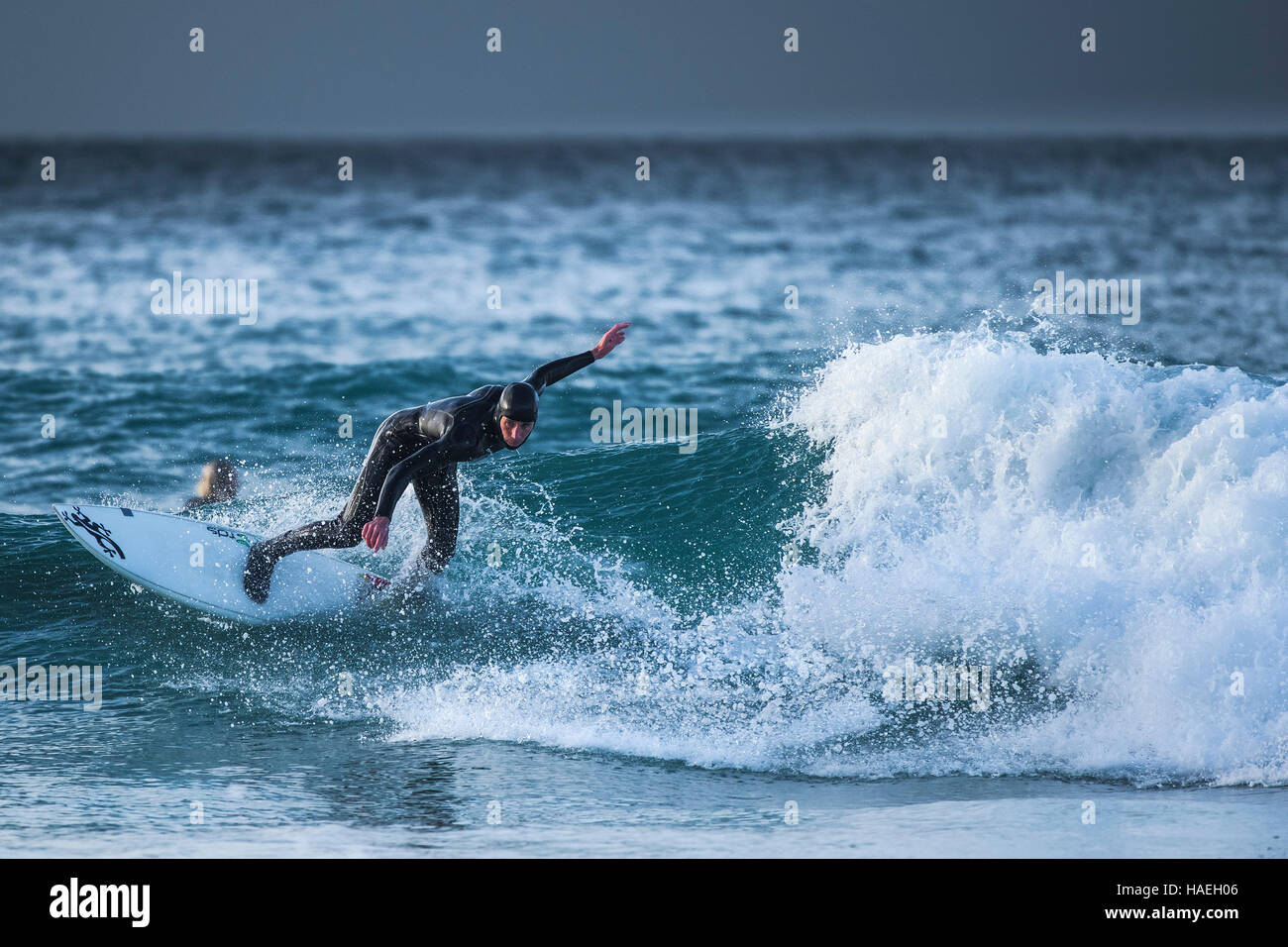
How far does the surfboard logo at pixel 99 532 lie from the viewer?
9188 mm

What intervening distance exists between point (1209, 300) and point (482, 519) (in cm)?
2047

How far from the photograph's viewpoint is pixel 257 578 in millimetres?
8930

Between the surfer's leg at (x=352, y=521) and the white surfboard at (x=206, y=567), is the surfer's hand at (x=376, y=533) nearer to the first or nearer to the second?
the surfer's leg at (x=352, y=521)

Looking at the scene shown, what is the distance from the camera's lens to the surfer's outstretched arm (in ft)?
27.3

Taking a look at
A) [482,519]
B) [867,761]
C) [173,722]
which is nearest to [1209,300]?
[482,519]

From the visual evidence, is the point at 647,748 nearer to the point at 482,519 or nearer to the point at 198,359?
the point at 482,519

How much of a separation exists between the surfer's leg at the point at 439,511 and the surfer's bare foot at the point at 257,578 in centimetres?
112

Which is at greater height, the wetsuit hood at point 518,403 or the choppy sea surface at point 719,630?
the wetsuit hood at point 518,403
